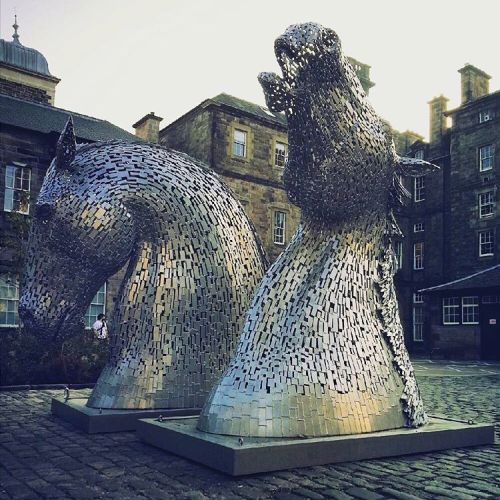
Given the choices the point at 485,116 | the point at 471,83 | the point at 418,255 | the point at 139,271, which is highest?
the point at 471,83

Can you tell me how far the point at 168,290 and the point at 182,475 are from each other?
6.99ft

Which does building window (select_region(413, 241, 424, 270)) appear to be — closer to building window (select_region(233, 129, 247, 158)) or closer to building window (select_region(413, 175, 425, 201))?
building window (select_region(413, 175, 425, 201))

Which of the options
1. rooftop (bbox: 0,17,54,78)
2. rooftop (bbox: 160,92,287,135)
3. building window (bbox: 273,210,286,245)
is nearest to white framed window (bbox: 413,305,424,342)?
building window (bbox: 273,210,286,245)

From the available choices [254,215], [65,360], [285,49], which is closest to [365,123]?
[285,49]

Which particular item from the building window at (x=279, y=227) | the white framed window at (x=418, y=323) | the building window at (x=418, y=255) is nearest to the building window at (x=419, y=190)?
the building window at (x=418, y=255)

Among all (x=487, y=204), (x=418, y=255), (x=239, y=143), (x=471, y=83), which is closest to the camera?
(x=239, y=143)

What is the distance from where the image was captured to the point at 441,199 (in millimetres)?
31922

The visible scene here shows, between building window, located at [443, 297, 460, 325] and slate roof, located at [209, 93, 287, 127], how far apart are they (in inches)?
448

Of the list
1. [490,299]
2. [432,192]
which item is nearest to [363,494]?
[490,299]

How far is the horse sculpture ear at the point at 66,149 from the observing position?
216 inches

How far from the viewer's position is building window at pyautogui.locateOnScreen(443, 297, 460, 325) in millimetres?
26750

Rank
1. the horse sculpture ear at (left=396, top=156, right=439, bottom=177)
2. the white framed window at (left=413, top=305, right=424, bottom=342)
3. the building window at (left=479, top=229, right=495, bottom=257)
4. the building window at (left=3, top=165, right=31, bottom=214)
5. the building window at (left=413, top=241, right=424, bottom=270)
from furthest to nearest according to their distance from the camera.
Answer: the building window at (left=413, top=241, right=424, bottom=270) → the white framed window at (left=413, top=305, right=424, bottom=342) → the building window at (left=479, top=229, right=495, bottom=257) → the building window at (left=3, top=165, right=31, bottom=214) → the horse sculpture ear at (left=396, top=156, right=439, bottom=177)

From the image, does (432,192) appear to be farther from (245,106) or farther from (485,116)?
(245,106)

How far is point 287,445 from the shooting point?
153 inches
